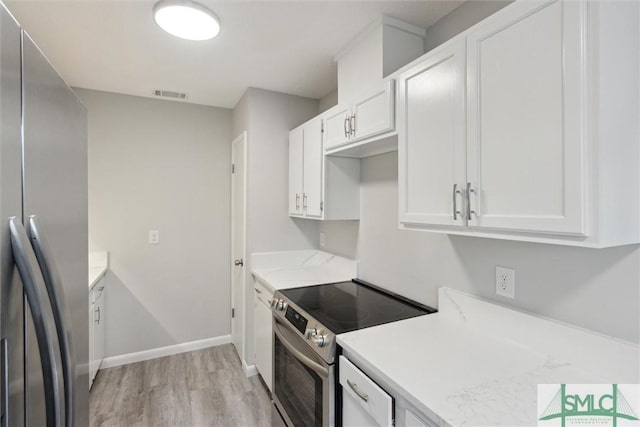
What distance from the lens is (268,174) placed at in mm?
2744

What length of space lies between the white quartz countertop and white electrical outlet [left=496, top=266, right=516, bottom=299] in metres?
0.07

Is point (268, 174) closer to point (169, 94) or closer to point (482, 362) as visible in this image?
point (169, 94)

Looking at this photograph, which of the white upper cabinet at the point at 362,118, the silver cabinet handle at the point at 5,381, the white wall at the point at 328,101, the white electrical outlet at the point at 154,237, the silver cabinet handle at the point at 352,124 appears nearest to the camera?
the silver cabinet handle at the point at 5,381

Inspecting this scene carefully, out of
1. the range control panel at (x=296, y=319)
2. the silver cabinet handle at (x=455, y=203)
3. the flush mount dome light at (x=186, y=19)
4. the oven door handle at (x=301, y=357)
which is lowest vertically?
the oven door handle at (x=301, y=357)

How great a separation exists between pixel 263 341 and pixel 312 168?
4.43ft

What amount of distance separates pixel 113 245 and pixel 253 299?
1.36 metres

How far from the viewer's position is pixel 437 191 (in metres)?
1.28

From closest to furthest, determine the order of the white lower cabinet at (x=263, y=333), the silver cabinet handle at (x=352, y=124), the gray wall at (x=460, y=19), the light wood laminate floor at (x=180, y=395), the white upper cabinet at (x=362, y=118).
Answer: the gray wall at (x=460, y=19)
the white upper cabinet at (x=362, y=118)
the silver cabinet handle at (x=352, y=124)
the light wood laminate floor at (x=180, y=395)
the white lower cabinet at (x=263, y=333)

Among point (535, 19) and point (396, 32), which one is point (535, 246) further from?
point (396, 32)

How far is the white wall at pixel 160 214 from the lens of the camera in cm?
281

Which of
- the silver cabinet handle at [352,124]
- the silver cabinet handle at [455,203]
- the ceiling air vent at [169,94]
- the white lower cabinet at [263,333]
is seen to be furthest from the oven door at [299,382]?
the ceiling air vent at [169,94]

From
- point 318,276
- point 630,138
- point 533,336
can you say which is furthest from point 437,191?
point 318,276

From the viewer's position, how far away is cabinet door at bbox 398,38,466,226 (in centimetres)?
119

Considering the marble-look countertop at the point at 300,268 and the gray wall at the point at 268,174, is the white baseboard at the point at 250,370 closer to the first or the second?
the gray wall at the point at 268,174
